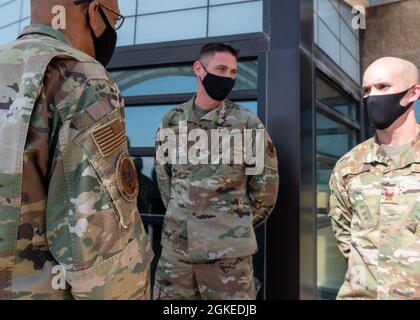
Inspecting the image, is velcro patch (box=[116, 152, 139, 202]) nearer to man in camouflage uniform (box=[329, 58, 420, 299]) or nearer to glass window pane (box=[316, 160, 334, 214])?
man in camouflage uniform (box=[329, 58, 420, 299])

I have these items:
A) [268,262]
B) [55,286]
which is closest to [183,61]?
[268,262]

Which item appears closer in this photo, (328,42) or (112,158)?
(112,158)

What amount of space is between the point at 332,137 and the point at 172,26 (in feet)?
5.73

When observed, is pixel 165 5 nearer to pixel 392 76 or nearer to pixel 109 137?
pixel 392 76

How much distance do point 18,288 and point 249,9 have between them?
8.53 feet

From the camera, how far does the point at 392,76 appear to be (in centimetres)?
174

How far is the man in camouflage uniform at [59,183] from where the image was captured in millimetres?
963

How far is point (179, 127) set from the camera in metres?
2.54

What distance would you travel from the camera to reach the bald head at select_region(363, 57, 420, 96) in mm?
1742

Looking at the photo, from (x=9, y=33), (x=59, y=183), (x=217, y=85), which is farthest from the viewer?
(x=9, y=33)

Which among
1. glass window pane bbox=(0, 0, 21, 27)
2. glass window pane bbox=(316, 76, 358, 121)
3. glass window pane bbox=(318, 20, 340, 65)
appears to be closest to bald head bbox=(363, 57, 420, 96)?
glass window pane bbox=(316, 76, 358, 121)

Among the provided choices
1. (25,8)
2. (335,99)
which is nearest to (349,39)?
(335,99)

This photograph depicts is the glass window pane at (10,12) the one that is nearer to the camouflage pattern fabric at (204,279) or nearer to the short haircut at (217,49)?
the short haircut at (217,49)

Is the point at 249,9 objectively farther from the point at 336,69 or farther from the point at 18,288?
the point at 18,288
